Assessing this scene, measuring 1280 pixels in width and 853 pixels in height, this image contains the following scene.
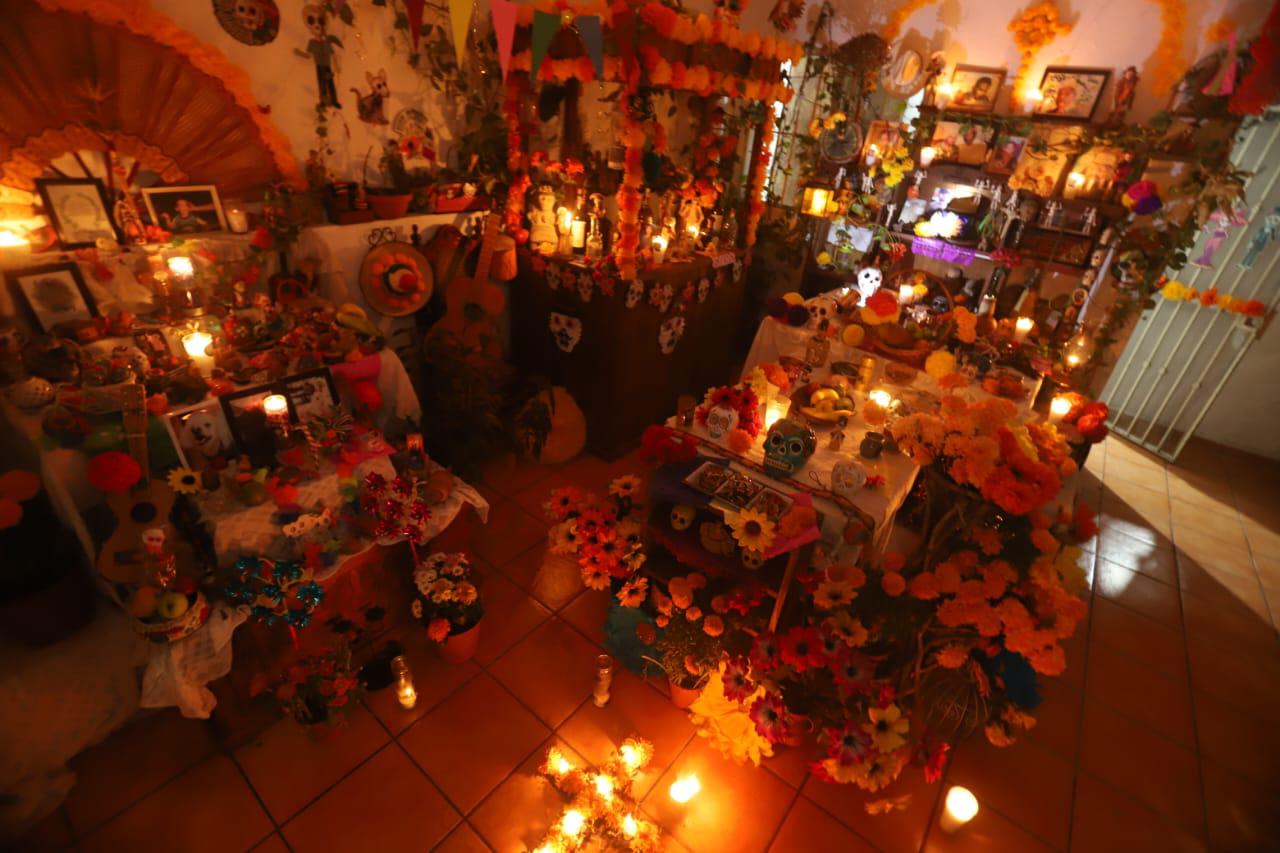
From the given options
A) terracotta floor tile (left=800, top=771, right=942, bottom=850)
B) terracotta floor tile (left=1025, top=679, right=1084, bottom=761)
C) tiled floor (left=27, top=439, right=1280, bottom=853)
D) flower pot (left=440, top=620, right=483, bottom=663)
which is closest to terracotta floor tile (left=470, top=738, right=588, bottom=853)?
tiled floor (left=27, top=439, right=1280, bottom=853)

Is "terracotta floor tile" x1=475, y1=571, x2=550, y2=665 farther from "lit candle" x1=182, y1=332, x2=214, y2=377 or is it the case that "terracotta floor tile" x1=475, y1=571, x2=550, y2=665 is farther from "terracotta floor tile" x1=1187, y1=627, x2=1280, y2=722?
"terracotta floor tile" x1=1187, y1=627, x2=1280, y2=722

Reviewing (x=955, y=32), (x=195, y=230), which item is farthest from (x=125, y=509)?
(x=955, y=32)

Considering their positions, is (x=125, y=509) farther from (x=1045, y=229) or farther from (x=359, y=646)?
(x=1045, y=229)

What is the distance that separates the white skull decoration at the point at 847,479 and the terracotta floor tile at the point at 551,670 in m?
1.46

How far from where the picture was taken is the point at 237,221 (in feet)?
9.86

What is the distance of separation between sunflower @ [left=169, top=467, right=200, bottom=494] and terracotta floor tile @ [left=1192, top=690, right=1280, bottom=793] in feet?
15.3

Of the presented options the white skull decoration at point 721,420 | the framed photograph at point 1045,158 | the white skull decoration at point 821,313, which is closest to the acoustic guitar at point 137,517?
the white skull decoration at point 721,420

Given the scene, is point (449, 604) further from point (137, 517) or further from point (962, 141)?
point (962, 141)

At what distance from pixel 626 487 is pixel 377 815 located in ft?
5.46

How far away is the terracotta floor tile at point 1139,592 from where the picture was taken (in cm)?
354

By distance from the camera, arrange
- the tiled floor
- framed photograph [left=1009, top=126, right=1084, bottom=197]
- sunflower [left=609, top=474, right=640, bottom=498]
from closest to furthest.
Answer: the tiled floor → sunflower [left=609, top=474, right=640, bottom=498] → framed photograph [left=1009, top=126, right=1084, bottom=197]

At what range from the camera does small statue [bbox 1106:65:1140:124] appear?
13.8 feet

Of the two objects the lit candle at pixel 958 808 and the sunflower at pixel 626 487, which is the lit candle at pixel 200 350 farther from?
the lit candle at pixel 958 808

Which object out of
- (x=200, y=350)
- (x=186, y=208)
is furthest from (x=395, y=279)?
(x=200, y=350)
